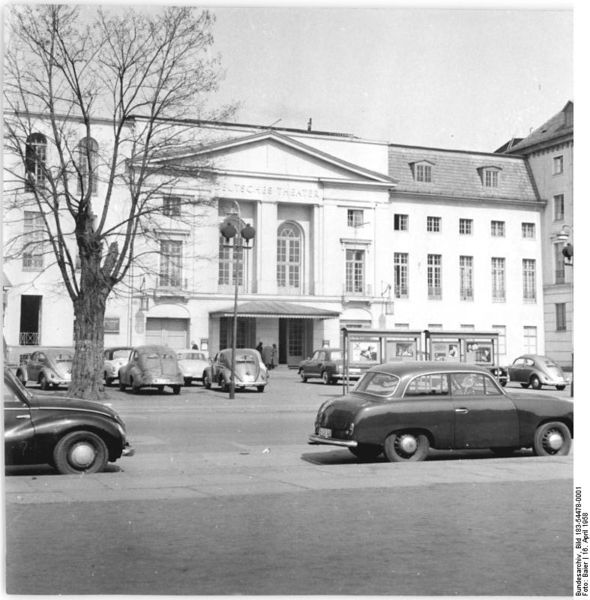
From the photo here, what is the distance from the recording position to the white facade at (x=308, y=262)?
66.7 ft

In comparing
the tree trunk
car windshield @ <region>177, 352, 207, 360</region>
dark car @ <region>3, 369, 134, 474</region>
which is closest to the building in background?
dark car @ <region>3, 369, 134, 474</region>

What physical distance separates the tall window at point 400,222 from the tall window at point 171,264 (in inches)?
558

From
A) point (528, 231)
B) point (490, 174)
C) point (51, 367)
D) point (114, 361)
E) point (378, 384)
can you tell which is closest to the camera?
point (378, 384)

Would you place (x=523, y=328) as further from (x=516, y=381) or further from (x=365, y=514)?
(x=365, y=514)

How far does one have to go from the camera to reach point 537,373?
24500 millimetres

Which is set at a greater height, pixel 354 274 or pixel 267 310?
pixel 354 274

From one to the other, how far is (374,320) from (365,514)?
68.1 ft

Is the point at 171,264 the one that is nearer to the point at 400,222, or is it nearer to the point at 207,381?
the point at 207,381

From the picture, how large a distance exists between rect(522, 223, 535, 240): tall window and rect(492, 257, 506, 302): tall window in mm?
1794

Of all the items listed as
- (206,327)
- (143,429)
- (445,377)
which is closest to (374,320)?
(206,327)

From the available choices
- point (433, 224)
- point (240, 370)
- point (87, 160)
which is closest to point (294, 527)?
point (87, 160)

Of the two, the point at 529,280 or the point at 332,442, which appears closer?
the point at 332,442

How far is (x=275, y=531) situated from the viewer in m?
6.57

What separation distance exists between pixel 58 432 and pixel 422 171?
21046 millimetres
